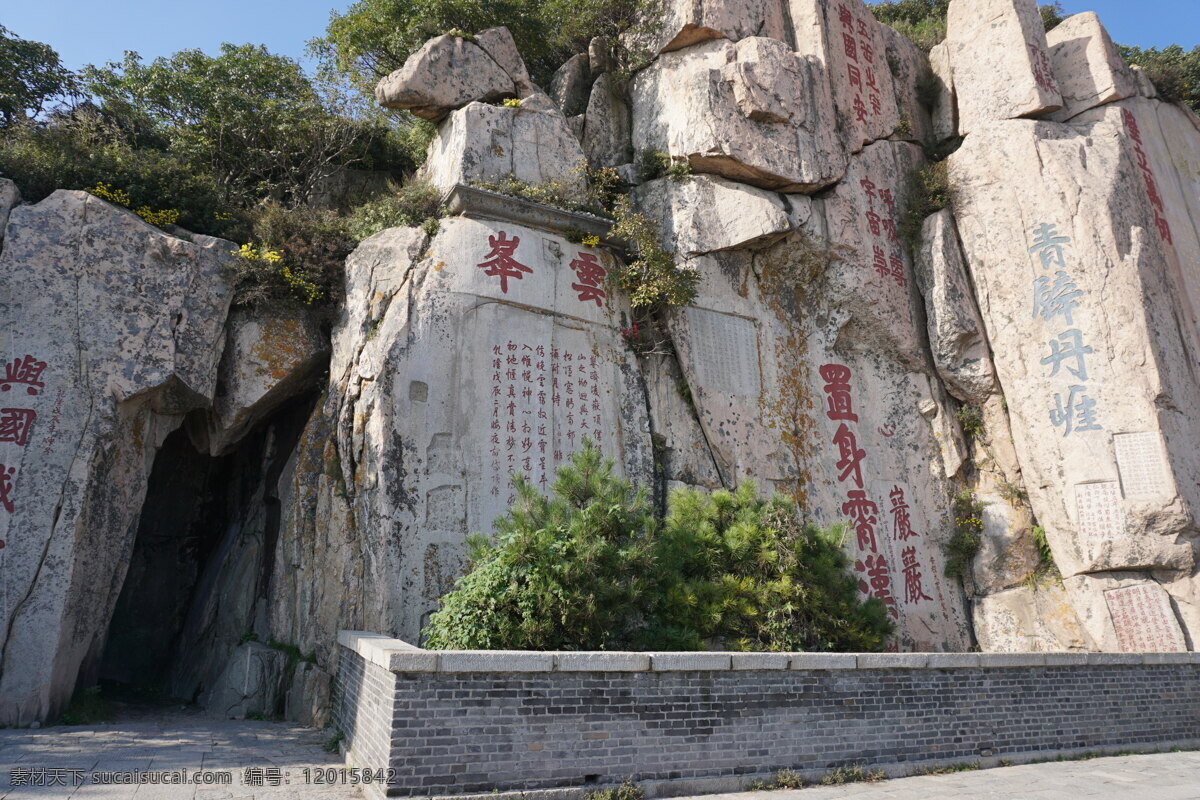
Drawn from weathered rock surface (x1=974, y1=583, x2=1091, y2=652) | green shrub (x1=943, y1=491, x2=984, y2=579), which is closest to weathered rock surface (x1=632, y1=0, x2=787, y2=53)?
green shrub (x1=943, y1=491, x2=984, y2=579)

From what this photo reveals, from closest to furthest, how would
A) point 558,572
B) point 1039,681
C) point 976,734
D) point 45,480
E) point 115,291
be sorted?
point 558,572, point 976,734, point 1039,681, point 45,480, point 115,291

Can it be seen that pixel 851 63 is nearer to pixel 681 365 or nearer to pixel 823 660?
pixel 681 365

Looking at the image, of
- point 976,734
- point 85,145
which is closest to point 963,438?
point 976,734

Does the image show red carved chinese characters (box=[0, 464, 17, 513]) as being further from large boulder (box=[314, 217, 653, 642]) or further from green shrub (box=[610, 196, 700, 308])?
green shrub (box=[610, 196, 700, 308])

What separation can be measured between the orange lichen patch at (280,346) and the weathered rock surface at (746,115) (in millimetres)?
5223

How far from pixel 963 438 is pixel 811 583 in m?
5.46

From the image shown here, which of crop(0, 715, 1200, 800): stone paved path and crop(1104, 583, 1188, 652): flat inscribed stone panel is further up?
crop(1104, 583, 1188, 652): flat inscribed stone panel

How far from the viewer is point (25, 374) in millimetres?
8016

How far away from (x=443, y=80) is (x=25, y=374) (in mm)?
5713

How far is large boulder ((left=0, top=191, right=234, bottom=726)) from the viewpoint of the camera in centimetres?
754

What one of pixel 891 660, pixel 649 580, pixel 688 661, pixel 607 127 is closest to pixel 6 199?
pixel 607 127

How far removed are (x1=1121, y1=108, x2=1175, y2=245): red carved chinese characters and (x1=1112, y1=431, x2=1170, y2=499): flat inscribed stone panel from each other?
375 centimetres

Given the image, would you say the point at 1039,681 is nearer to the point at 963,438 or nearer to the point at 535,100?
the point at 963,438

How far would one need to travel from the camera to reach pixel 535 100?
34.9 ft
